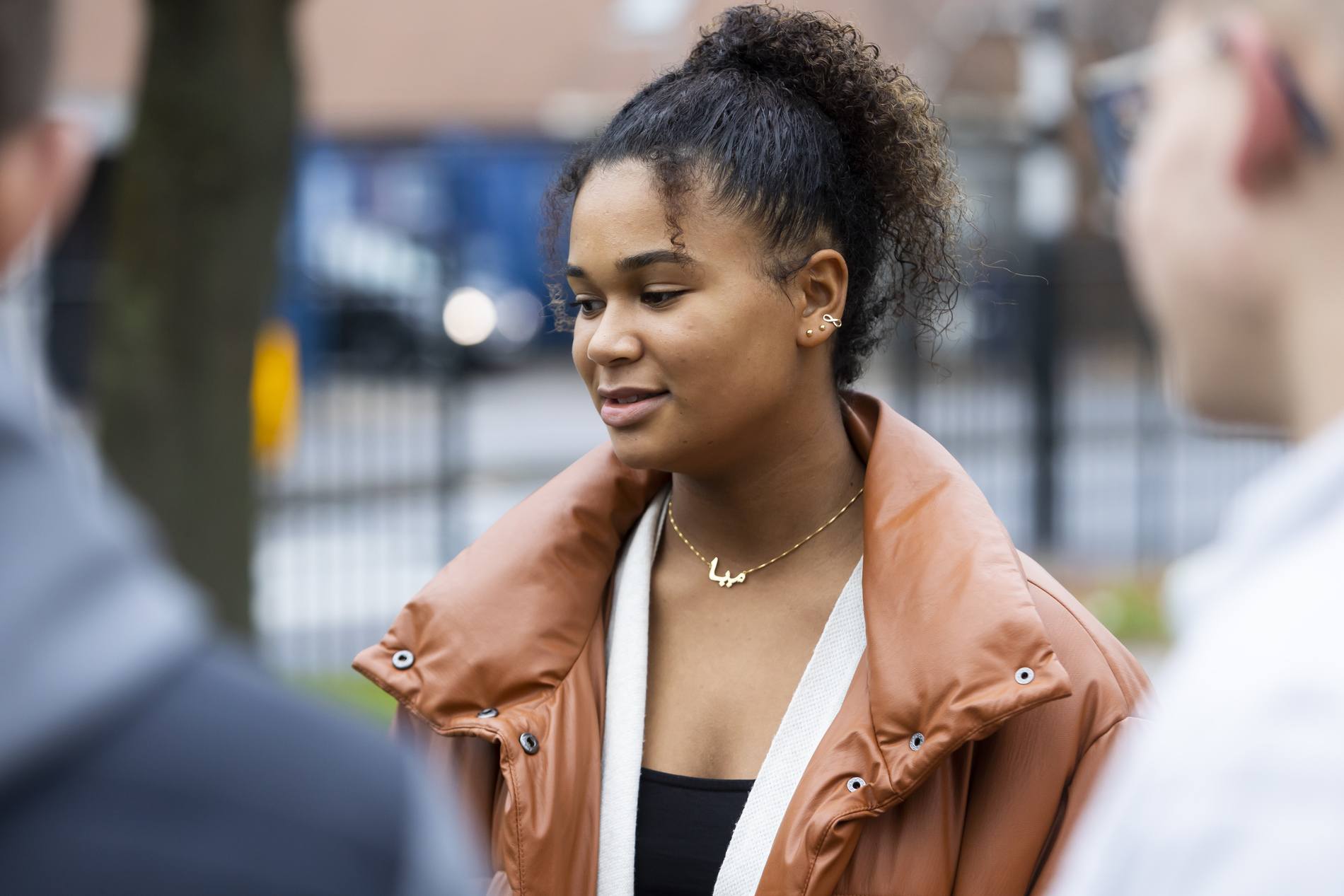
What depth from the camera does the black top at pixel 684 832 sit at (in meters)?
2.21

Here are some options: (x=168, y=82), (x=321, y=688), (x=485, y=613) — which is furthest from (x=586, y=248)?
(x=321, y=688)

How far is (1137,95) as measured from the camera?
1286 mm

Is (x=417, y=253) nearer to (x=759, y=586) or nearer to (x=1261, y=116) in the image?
(x=759, y=586)

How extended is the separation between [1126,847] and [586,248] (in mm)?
1651

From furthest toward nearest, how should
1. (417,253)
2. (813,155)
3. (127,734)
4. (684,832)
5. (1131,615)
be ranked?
(417,253), (1131,615), (813,155), (684,832), (127,734)

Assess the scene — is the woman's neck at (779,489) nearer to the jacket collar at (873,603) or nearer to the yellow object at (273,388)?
the jacket collar at (873,603)

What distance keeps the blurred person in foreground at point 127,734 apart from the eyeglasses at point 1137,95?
72cm

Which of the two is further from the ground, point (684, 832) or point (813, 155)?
point (813, 155)

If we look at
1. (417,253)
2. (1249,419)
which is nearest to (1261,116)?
(1249,419)

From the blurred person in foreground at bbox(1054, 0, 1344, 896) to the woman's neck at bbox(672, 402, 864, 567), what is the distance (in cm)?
127

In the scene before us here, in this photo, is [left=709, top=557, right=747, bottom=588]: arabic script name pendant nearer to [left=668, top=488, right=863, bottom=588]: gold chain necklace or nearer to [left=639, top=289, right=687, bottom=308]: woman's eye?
[left=668, top=488, right=863, bottom=588]: gold chain necklace

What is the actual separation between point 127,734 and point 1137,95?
0.92 metres

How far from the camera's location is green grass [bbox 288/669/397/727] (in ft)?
20.0

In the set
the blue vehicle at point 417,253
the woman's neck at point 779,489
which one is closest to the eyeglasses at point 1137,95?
the woman's neck at point 779,489
